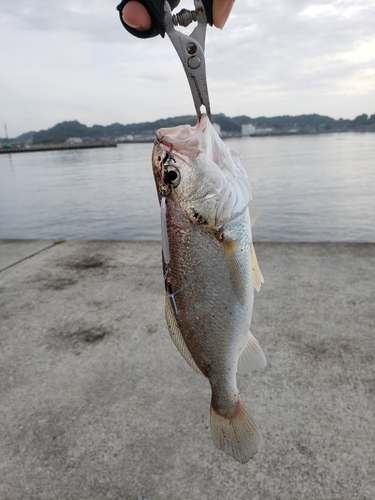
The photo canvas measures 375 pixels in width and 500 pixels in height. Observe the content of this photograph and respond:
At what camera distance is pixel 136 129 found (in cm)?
12250

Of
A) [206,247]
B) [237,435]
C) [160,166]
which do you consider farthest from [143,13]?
[237,435]

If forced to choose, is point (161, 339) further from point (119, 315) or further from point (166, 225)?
point (166, 225)

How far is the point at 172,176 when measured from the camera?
150cm

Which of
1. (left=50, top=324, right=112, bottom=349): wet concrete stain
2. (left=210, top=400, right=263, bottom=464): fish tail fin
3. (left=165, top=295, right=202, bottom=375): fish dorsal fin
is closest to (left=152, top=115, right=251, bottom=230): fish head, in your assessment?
(left=165, top=295, right=202, bottom=375): fish dorsal fin

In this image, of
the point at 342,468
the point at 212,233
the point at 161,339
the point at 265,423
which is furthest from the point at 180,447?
the point at 212,233

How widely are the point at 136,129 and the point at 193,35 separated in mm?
127295

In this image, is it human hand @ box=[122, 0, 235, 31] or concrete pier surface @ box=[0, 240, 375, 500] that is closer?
human hand @ box=[122, 0, 235, 31]

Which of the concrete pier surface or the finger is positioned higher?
the finger

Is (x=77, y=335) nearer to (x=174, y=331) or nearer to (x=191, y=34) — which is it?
(x=174, y=331)

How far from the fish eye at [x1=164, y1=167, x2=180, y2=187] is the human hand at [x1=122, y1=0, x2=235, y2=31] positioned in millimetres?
563

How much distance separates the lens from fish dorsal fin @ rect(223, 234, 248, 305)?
1511 millimetres

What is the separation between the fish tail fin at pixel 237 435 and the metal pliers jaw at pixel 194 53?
1.23 m

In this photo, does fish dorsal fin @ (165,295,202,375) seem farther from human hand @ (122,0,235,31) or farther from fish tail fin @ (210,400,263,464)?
human hand @ (122,0,235,31)

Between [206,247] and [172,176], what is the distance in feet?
0.98
